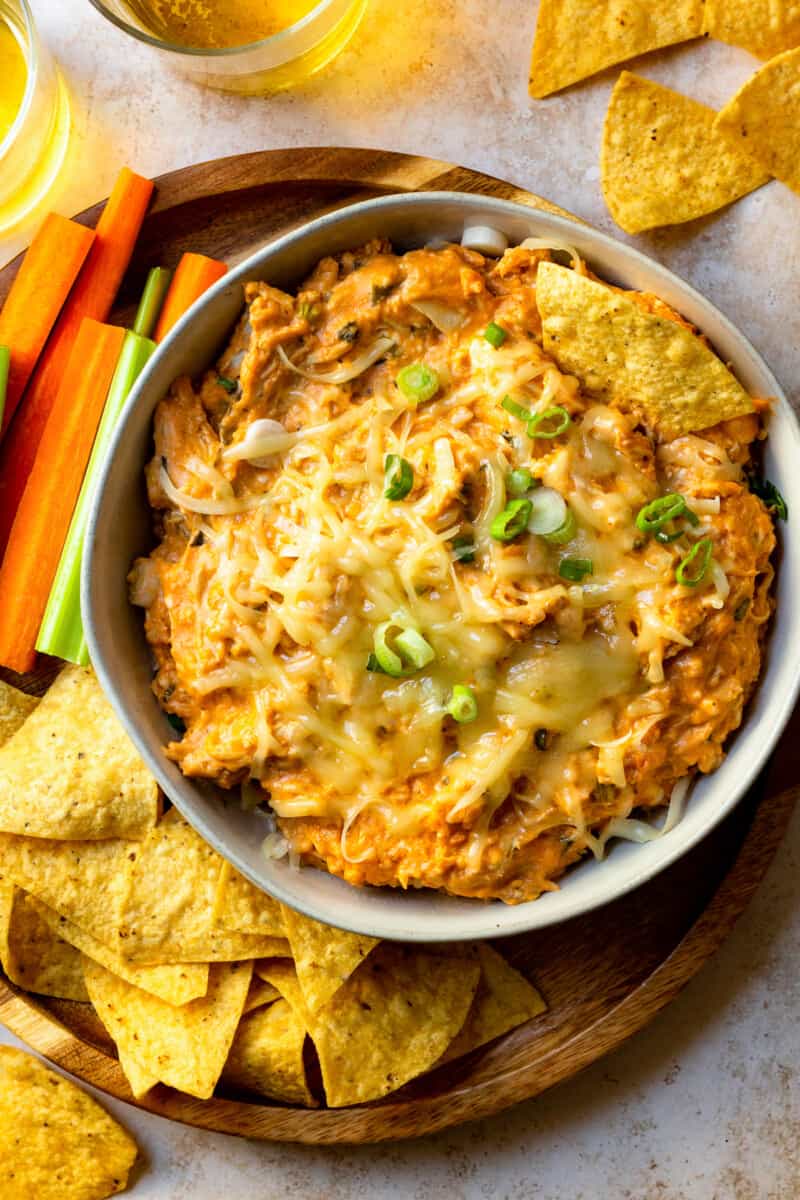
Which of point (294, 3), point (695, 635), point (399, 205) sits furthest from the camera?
point (294, 3)

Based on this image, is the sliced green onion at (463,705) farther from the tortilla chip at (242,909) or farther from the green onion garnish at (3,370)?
the green onion garnish at (3,370)

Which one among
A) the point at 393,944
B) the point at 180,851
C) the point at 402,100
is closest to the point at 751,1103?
the point at 393,944

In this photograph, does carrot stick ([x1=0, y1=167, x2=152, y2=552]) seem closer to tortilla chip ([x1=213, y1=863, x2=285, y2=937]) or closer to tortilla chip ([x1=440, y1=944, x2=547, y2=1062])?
tortilla chip ([x1=213, y1=863, x2=285, y2=937])

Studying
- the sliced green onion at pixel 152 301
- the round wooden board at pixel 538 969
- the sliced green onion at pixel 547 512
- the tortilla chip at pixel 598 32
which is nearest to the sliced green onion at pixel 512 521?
the sliced green onion at pixel 547 512

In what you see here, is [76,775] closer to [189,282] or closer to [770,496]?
[189,282]

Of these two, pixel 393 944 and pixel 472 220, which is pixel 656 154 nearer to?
pixel 472 220
